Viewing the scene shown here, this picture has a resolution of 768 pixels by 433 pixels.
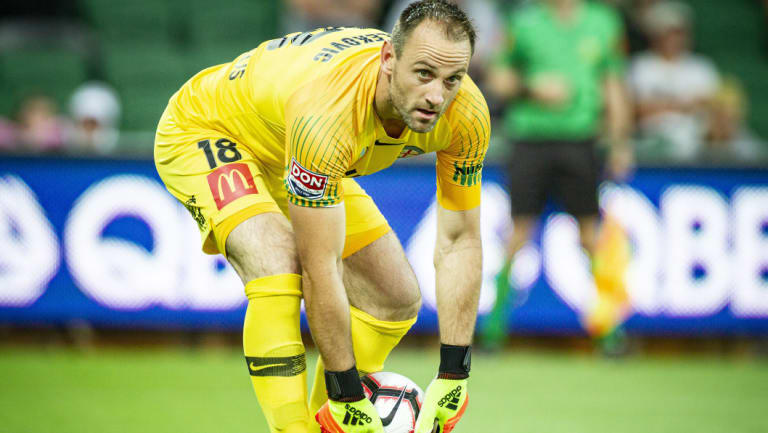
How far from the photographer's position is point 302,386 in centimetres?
350

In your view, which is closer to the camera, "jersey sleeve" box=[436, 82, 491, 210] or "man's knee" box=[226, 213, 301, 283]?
"man's knee" box=[226, 213, 301, 283]

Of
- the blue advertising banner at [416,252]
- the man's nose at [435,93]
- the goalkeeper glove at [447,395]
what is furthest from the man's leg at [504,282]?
the man's nose at [435,93]

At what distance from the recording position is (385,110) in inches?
136

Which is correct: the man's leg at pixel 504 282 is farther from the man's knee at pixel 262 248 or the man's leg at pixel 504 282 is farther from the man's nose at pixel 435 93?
the man's nose at pixel 435 93

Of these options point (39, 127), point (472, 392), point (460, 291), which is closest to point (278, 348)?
point (460, 291)

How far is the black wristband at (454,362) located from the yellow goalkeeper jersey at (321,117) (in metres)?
0.56

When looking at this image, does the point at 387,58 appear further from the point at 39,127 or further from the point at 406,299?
the point at 39,127

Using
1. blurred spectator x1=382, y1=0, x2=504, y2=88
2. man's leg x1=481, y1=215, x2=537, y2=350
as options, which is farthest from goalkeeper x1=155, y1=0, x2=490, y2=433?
blurred spectator x1=382, y1=0, x2=504, y2=88

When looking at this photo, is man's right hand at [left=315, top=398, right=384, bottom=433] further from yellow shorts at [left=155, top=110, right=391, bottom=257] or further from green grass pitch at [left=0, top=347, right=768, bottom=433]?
green grass pitch at [left=0, top=347, right=768, bottom=433]

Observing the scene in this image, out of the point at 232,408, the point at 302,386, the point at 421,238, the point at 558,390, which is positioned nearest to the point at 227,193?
the point at 302,386

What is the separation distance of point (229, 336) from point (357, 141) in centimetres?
449

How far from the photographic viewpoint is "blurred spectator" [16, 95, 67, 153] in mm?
7457

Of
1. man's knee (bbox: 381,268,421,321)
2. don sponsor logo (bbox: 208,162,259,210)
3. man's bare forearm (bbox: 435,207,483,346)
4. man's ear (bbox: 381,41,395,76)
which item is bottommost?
man's knee (bbox: 381,268,421,321)

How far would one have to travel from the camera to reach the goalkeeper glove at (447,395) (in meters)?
3.62
